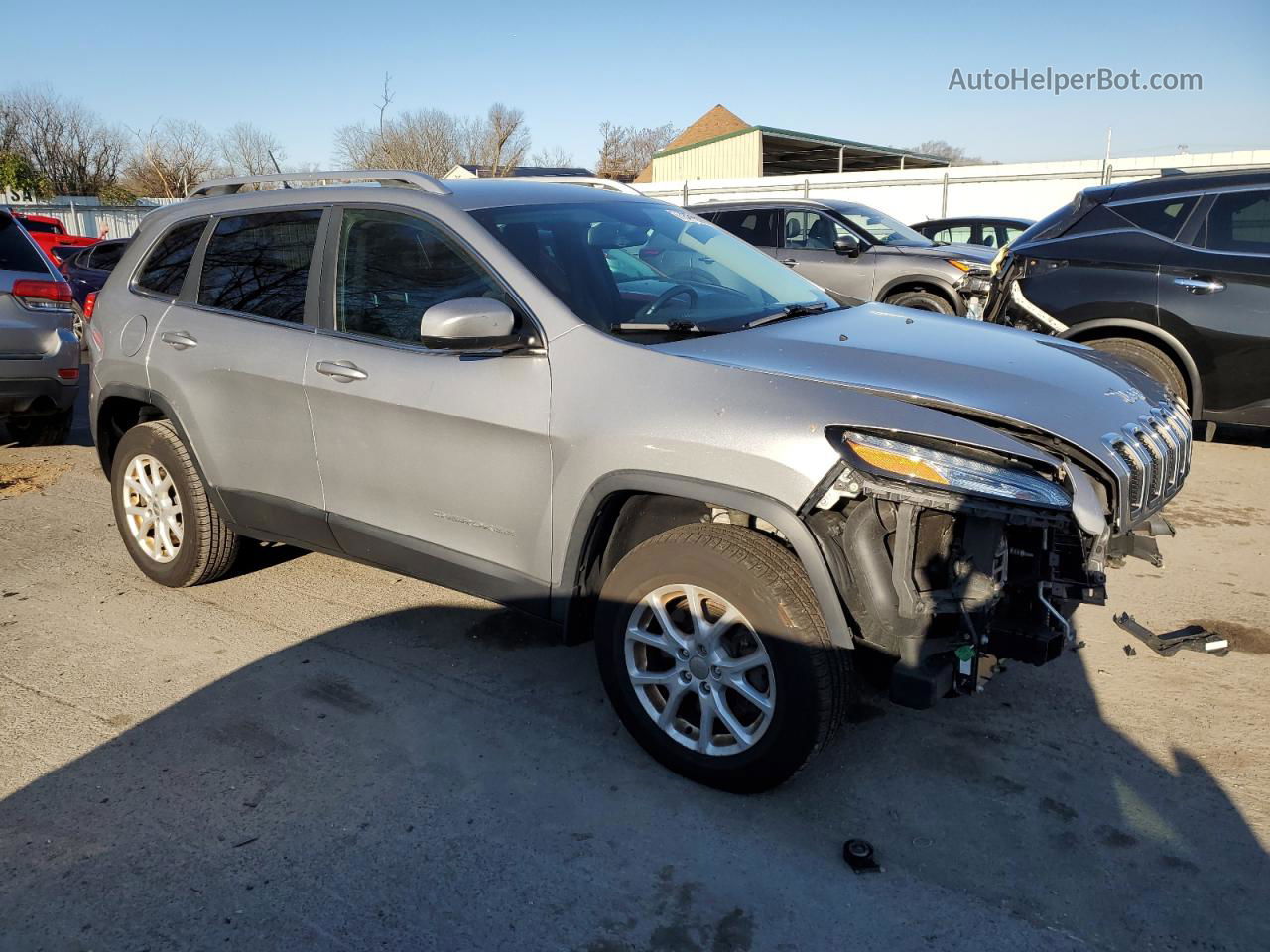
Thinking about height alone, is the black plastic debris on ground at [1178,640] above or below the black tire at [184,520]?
below

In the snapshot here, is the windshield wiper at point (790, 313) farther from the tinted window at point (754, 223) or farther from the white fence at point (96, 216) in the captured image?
the white fence at point (96, 216)

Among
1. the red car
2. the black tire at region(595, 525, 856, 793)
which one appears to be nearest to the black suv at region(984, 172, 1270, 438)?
the black tire at region(595, 525, 856, 793)

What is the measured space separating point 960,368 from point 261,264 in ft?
9.63

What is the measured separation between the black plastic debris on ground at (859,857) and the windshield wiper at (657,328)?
170cm

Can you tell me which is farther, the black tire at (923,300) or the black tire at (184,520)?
the black tire at (923,300)

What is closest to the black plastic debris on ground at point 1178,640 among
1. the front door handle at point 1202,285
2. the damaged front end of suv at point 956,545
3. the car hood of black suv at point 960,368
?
the car hood of black suv at point 960,368

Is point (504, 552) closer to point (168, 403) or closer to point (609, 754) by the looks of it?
point (609, 754)

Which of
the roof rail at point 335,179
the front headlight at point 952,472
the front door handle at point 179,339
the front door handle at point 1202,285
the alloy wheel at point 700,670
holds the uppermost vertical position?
the roof rail at point 335,179

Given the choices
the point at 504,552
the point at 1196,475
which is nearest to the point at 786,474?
the point at 504,552

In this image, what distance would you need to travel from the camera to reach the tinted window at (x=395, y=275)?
11.8 ft

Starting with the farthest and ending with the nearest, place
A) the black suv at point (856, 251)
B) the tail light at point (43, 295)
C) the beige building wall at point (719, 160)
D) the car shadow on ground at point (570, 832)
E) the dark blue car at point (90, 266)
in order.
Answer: the beige building wall at point (719, 160)
the dark blue car at point (90, 266)
the black suv at point (856, 251)
the tail light at point (43, 295)
the car shadow on ground at point (570, 832)

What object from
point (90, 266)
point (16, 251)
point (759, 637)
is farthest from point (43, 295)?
point (90, 266)

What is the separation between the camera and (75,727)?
3553 millimetres

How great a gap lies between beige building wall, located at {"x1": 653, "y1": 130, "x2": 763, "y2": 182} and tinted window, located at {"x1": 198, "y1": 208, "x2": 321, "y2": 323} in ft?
107
